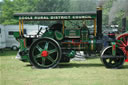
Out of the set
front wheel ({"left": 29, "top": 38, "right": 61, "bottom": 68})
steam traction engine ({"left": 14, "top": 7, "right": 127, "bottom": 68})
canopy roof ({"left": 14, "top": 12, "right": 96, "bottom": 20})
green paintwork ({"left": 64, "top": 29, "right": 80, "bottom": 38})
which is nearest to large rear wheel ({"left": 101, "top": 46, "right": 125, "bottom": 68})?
steam traction engine ({"left": 14, "top": 7, "right": 127, "bottom": 68})

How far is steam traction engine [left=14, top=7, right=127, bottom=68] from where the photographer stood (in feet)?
28.7

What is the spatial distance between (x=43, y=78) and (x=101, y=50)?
3060 millimetres

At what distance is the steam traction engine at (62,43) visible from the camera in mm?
8758

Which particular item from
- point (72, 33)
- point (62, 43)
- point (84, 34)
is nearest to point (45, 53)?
point (62, 43)

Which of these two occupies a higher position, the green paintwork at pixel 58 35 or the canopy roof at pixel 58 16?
the canopy roof at pixel 58 16

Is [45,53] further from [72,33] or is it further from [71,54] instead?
[72,33]

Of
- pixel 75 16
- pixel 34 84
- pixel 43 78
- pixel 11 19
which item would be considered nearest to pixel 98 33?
pixel 75 16

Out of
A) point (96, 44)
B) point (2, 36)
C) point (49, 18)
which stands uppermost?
point (49, 18)

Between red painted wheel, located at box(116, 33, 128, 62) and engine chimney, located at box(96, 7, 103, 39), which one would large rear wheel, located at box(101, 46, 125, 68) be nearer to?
engine chimney, located at box(96, 7, 103, 39)

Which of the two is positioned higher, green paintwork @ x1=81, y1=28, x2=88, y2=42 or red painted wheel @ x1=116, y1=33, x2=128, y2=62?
green paintwork @ x1=81, y1=28, x2=88, y2=42

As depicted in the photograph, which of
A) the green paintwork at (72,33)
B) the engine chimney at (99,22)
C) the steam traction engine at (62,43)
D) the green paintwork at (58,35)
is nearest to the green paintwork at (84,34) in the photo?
the steam traction engine at (62,43)

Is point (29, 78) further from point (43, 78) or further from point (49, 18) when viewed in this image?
point (49, 18)

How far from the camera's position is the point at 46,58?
29.5ft

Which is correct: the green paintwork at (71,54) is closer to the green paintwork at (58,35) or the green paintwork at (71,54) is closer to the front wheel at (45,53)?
the front wheel at (45,53)
